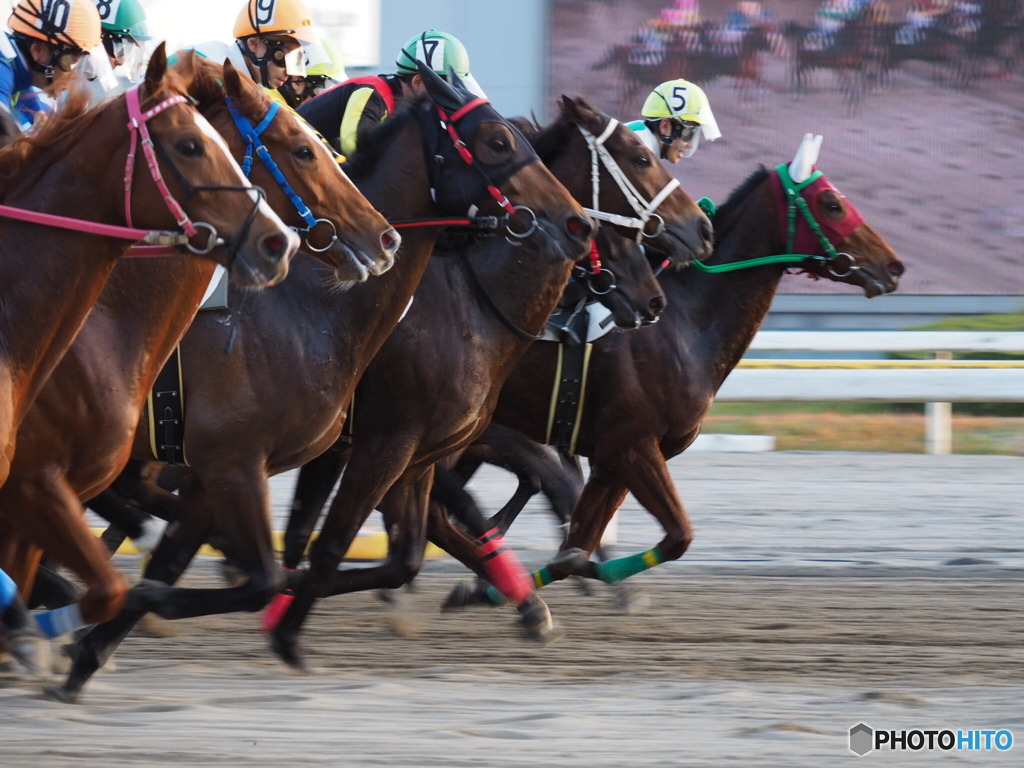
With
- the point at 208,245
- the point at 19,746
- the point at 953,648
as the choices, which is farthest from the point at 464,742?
the point at 953,648

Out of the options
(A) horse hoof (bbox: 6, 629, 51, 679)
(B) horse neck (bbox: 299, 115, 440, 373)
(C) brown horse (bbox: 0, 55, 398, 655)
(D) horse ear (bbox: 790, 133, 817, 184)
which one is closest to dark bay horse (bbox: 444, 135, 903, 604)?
(D) horse ear (bbox: 790, 133, 817, 184)

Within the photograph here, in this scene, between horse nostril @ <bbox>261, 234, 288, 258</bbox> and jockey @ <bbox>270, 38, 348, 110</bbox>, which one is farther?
jockey @ <bbox>270, 38, 348, 110</bbox>

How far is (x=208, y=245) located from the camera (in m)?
3.96

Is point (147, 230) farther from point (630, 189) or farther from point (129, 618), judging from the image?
point (630, 189)

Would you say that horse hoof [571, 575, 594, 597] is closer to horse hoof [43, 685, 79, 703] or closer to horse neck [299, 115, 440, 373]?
horse neck [299, 115, 440, 373]

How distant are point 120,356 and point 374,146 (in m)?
1.56

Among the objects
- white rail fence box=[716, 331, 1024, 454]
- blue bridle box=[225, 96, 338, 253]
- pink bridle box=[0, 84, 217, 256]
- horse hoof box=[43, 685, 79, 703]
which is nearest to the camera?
pink bridle box=[0, 84, 217, 256]

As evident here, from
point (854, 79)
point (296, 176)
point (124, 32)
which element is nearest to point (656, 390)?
point (296, 176)

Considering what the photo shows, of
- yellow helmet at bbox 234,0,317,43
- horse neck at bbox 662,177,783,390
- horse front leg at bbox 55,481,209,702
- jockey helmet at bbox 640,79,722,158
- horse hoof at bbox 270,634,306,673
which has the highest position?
yellow helmet at bbox 234,0,317,43

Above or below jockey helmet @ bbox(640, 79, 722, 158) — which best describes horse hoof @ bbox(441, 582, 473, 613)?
below

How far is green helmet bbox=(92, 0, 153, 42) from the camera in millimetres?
6336

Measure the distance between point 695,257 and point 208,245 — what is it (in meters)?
2.92

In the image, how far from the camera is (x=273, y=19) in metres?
6.58

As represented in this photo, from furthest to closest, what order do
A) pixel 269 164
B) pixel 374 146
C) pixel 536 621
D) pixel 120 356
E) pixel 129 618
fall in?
pixel 536 621 < pixel 374 146 < pixel 129 618 < pixel 269 164 < pixel 120 356
